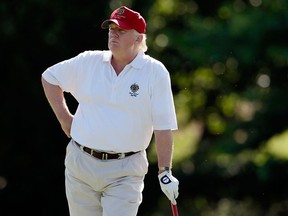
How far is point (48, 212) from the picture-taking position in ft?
46.7

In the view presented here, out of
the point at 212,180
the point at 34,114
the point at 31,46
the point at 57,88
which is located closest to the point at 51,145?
the point at 34,114

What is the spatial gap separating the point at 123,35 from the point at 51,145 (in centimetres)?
843

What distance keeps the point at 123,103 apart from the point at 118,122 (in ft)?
0.36

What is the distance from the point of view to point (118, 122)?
5.70 meters

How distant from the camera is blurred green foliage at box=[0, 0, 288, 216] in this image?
12188mm

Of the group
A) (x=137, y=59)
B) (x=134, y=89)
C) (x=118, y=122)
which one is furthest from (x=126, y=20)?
(x=118, y=122)

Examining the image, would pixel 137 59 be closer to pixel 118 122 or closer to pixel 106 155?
pixel 118 122

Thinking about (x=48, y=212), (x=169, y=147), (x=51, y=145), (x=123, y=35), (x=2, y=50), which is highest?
(x=123, y=35)

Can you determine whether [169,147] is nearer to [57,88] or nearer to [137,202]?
[137,202]

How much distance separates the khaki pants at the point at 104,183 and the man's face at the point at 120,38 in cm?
60

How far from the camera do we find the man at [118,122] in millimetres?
5680

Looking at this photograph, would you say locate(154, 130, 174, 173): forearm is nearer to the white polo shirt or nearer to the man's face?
the white polo shirt

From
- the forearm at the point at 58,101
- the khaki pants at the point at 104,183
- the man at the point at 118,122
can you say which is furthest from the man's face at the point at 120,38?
the khaki pants at the point at 104,183

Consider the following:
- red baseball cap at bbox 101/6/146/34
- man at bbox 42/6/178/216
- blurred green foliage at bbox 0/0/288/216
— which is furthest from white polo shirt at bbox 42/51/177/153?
blurred green foliage at bbox 0/0/288/216
